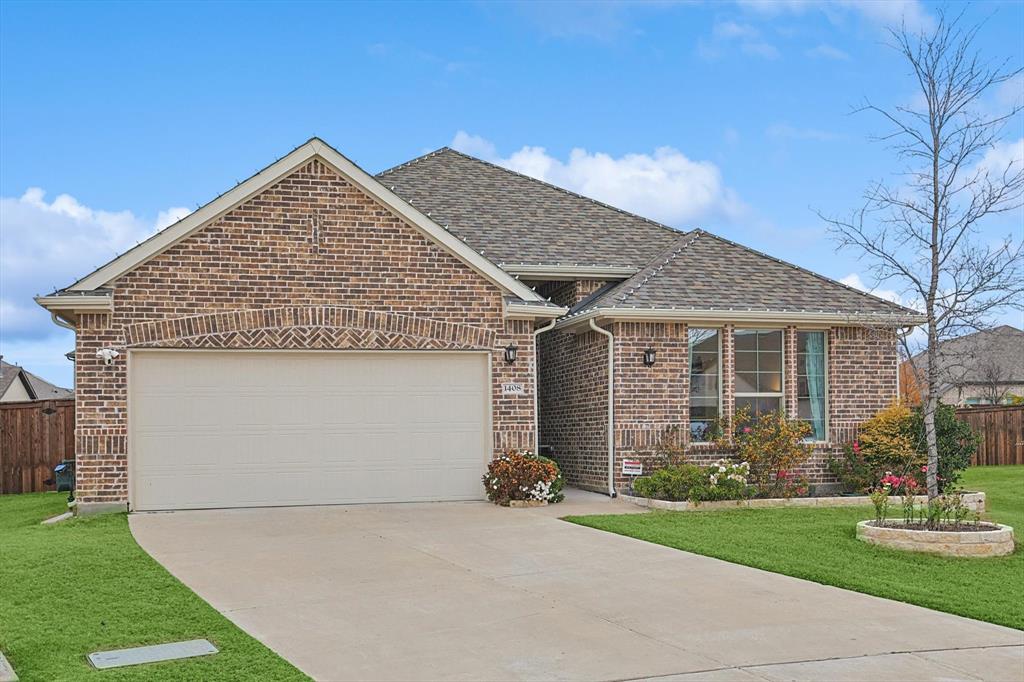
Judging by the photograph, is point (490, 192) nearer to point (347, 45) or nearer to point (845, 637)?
point (347, 45)

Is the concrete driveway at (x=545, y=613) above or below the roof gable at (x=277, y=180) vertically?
below

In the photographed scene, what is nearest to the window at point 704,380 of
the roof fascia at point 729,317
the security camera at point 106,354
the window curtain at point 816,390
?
the roof fascia at point 729,317

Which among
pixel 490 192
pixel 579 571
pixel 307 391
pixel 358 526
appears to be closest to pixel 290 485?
pixel 307 391

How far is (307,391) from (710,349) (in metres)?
6.62

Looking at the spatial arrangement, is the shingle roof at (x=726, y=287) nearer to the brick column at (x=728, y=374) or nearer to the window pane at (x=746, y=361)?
the brick column at (x=728, y=374)

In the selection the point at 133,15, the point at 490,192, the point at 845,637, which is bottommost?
the point at 845,637

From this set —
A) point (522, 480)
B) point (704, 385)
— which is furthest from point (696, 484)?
point (522, 480)

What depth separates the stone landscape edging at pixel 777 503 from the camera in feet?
48.9

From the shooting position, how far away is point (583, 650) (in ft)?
Result: 24.1

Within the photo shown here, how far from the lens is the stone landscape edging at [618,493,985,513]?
48.9 ft

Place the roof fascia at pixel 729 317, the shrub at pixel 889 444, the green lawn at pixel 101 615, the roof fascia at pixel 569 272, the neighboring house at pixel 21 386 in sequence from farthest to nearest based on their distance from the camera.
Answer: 1. the neighboring house at pixel 21 386
2. the roof fascia at pixel 569 272
3. the shrub at pixel 889 444
4. the roof fascia at pixel 729 317
5. the green lawn at pixel 101 615

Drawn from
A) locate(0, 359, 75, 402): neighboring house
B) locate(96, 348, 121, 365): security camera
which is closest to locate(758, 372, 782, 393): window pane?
locate(96, 348, 121, 365): security camera

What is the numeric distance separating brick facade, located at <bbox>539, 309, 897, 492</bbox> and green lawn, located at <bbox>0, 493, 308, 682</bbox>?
25.6 ft

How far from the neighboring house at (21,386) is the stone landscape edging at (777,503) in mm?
28552
